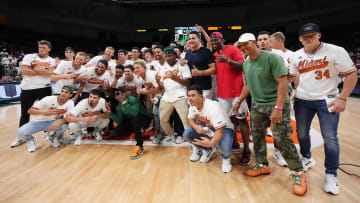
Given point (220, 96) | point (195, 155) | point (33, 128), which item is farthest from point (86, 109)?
point (220, 96)

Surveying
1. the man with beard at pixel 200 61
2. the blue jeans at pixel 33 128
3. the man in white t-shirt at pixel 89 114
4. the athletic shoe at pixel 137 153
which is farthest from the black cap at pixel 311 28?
the blue jeans at pixel 33 128

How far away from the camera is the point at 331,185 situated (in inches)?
65.6

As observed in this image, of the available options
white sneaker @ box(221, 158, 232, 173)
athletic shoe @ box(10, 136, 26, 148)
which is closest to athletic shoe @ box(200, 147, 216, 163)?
white sneaker @ box(221, 158, 232, 173)

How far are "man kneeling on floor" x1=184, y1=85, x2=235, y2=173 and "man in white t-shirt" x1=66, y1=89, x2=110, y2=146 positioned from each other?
170cm

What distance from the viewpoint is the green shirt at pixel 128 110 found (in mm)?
2805

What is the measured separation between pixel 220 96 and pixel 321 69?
110 cm

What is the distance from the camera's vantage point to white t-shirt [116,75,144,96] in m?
3.31

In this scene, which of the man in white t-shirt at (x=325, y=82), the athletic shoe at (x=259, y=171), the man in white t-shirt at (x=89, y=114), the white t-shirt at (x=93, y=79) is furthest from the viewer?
the white t-shirt at (x=93, y=79)

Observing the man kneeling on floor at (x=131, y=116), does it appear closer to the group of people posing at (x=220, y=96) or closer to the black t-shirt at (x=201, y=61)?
the group of people posing at (x=220, y=96)

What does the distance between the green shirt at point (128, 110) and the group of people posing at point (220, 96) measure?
2cm

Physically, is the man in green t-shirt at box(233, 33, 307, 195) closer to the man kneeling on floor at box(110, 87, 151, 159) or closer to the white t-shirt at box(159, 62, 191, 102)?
the white t-shirt at box(159, 62, 191, 102)

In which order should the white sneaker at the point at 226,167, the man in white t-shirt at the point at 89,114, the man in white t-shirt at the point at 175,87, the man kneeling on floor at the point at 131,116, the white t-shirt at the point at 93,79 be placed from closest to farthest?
the white sneaker at the point at 226,167
the man in white t-shirt at the point at 175,87
the man kneeling on floor at the point at 131,116
the man in white t-shirt at the point at 89,114
the white t-shirt at the point at 93,79

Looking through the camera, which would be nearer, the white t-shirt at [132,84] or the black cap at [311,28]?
the black cap at [311,28]

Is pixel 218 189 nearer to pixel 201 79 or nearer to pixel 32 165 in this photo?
pixel 201 79
